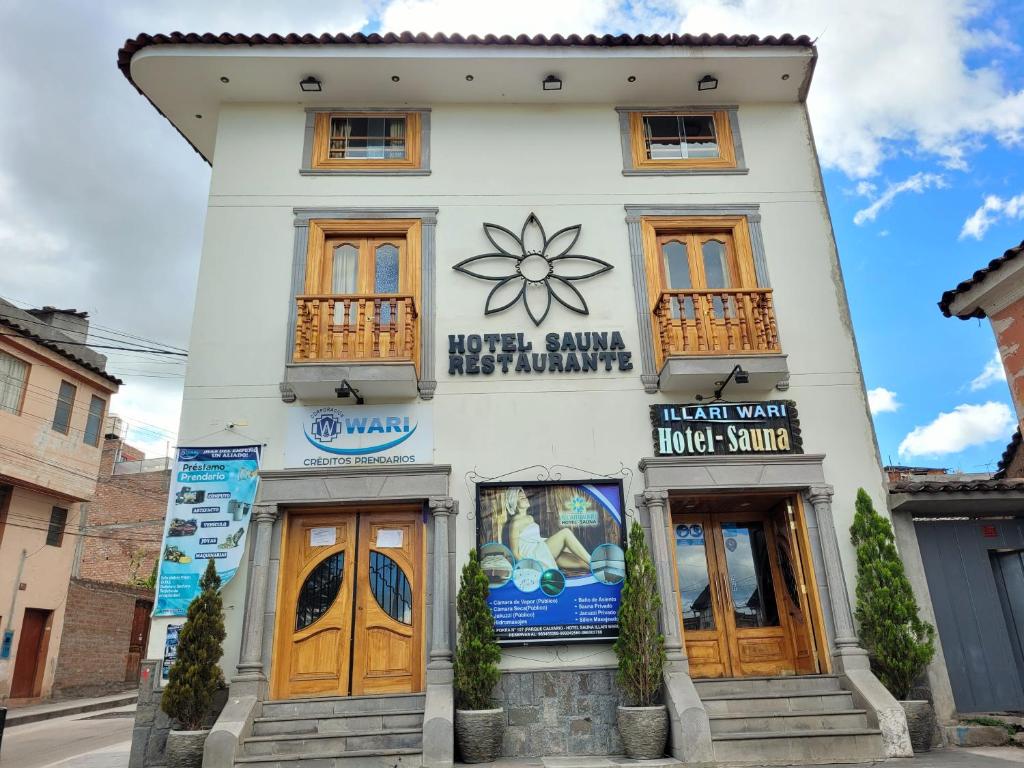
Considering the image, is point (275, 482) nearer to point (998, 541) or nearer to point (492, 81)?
point (492, 81)

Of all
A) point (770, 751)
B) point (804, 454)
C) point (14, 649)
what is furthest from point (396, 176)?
point (14, 649)

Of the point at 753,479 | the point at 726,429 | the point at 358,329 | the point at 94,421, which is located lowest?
the point at 753,479

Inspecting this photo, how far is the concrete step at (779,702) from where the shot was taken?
7.41 meters

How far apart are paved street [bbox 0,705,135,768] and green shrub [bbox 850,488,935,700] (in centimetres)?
825

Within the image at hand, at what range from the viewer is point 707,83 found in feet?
33.8

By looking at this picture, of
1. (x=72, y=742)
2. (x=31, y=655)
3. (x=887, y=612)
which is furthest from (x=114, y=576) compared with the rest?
(x=887, y=612)

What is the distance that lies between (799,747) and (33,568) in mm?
18110

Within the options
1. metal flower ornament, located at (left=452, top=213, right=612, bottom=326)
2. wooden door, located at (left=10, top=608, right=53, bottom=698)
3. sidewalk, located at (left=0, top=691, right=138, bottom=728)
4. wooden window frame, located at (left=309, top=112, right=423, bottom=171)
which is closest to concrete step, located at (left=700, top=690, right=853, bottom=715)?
metal flower ornament, located at (left=452, top=213, right=612, bottom=326)

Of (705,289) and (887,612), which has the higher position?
(705,289)

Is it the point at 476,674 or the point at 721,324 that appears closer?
the point at 476,674

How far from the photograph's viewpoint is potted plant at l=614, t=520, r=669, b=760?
22.9 feet

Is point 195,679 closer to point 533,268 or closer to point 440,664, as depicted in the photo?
point 440,664

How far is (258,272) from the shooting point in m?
9.34

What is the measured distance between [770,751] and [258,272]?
7.85m
